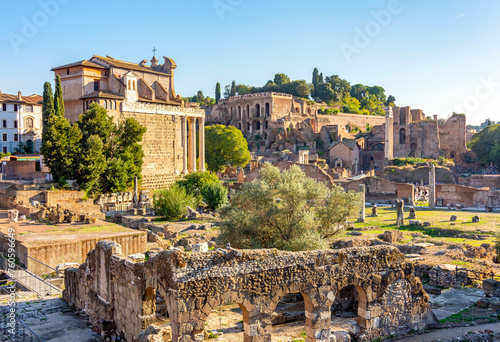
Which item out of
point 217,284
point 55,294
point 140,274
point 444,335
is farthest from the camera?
point 55,294

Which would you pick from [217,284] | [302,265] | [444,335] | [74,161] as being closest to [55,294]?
[217,284]

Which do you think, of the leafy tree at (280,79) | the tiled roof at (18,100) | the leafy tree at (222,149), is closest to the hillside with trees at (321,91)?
the leafy tree at (280,79)

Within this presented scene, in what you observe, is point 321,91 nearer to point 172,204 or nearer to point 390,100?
point 390,100

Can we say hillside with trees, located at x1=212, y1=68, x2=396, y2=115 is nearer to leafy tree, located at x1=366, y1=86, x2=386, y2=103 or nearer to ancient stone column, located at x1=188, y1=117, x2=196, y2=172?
leafy tree, located at x1=366, y1=86, x2=386, y2=103

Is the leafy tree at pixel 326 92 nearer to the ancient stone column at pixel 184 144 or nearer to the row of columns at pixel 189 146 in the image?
the row of columns at pixel 189 146

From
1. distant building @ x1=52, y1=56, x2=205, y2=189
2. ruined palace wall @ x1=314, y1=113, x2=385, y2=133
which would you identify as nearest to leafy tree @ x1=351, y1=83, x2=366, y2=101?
ruined palace wall @ x1=314, y1=113, x2=385, y2=133

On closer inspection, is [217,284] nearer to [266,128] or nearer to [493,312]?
[493,312]

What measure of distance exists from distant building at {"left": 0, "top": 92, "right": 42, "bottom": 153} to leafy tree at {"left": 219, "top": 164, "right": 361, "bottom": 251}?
39.4m

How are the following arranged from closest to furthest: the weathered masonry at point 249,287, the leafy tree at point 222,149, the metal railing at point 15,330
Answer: the weathered masonry at point 249,287 → the metal railing at point 15,330 → the leafy tree at point 222,149

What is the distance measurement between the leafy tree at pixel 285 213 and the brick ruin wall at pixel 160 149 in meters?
21.5

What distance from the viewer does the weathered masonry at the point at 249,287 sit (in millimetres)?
9906

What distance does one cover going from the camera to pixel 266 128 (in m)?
83.4

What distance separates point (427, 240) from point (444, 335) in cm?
1364

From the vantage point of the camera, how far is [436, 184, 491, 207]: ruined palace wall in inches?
1567
